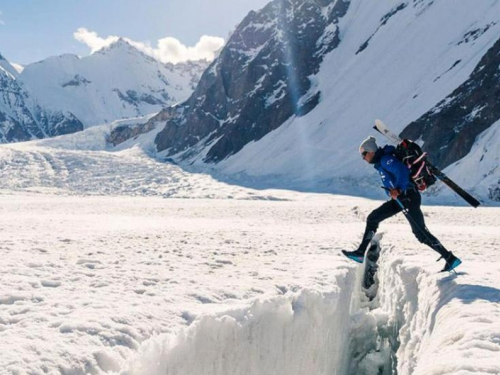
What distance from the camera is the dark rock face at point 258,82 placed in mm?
87750

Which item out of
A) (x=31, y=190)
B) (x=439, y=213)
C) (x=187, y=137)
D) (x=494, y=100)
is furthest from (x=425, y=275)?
(x=187, y=137)

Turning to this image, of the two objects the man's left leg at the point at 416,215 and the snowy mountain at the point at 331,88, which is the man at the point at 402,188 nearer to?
the man's left leg at the point at 416,215

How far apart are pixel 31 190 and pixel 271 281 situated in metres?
50.7

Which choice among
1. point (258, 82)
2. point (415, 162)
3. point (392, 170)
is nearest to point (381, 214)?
point (392, 170)

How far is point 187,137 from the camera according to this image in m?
110

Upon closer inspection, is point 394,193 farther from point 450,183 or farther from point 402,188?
point 450,183

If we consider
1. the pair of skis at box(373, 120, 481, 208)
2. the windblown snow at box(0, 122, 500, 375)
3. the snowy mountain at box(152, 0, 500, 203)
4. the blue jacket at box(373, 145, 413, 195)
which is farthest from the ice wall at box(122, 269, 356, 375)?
the snowy mountain at box(152, 0, 500, 203)


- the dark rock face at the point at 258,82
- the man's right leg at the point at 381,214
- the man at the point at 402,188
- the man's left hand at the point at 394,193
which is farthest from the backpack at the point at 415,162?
the dark rock face at the point at 258,82

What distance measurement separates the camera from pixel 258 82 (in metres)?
98.4

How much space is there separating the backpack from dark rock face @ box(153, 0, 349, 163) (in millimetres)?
72538

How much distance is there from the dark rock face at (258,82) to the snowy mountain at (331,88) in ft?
0.89

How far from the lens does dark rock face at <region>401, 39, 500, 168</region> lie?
43.6 m

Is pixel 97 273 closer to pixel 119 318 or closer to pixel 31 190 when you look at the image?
pixel 119 318

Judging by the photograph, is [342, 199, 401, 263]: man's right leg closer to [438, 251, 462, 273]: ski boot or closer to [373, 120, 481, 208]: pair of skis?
[373, 120, 481, 208]: pair of skis
